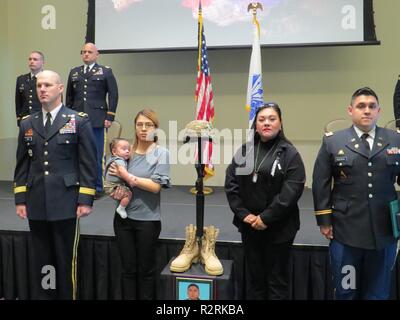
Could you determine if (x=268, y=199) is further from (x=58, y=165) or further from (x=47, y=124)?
(x=47, y=124)

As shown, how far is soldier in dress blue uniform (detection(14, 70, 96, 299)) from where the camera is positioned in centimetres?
226

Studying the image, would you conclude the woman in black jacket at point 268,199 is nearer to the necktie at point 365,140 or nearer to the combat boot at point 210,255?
the combat boot at point 210,255

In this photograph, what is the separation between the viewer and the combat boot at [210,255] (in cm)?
226

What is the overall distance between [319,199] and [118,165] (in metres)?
1.12

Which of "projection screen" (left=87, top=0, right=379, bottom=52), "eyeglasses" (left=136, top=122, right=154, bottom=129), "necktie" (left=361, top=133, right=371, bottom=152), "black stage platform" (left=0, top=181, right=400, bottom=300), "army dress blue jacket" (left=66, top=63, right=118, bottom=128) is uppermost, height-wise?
"projection screen" (left=87, top=0, right=379, bottom=52)

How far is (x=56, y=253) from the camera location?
233cm

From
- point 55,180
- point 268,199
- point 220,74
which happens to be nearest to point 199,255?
point 268,199

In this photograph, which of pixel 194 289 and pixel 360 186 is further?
pixel 194 289

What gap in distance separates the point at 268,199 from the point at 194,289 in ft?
2.07

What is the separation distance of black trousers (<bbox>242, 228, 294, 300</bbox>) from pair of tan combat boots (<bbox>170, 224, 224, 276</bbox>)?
189mm

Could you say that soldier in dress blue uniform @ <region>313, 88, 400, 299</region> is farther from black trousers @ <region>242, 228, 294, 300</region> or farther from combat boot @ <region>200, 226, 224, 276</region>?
combat boot @ <region>200, 226, 224, 276</region>

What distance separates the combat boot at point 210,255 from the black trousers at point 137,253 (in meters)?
0.29

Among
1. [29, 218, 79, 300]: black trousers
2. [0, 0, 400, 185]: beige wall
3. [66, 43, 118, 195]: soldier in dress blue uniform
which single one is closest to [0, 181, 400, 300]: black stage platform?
[29, 218, 79, 300]: black trousers
